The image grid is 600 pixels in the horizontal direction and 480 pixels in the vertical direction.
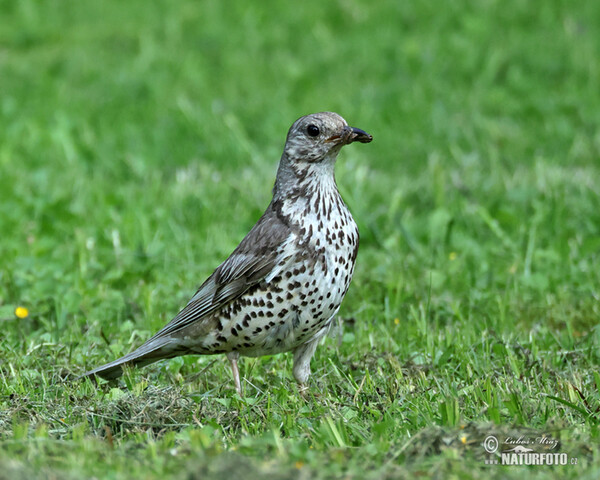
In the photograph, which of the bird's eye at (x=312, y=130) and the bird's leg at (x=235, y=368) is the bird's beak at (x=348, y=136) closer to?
the bird's eye at (x=312, y=130)

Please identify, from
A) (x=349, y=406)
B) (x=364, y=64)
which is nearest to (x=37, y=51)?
(x=364, y=64)

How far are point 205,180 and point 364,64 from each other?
371 cm

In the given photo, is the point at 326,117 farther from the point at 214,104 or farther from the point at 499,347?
the point at 214,104

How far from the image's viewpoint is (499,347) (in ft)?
16.5

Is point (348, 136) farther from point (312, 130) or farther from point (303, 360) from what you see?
point (303, 360)

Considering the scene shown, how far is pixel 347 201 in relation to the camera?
24.0ft

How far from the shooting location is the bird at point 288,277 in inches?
178

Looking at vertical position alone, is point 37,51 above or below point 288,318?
above

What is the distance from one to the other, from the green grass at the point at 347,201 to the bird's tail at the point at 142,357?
10 cm

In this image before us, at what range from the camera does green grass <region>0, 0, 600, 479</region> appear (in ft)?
12.6

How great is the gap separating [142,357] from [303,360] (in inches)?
32.4

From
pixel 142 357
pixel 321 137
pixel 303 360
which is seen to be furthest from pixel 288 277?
pixel 142 357
